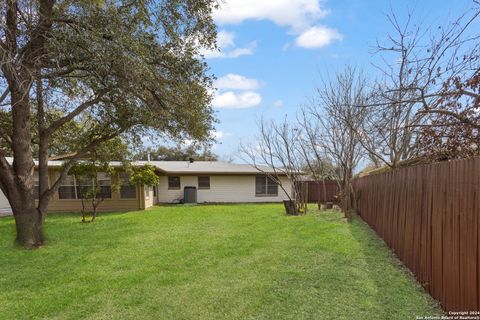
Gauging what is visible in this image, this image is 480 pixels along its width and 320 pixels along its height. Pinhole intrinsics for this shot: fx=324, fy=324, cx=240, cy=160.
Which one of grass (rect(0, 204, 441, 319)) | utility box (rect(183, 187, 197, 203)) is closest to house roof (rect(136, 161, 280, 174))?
utility box (rect(183, 187, 197, 203))

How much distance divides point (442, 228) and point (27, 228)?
27.3 feet

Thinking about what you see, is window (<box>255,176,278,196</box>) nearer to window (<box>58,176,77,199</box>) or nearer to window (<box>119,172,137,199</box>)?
window (<box>119,172,137,199</box>)

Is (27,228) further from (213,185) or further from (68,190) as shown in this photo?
(213,185)

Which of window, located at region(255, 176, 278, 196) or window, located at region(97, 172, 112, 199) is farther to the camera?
window, located at region(255, 176, 278, 196)

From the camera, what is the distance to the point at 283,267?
5.26m

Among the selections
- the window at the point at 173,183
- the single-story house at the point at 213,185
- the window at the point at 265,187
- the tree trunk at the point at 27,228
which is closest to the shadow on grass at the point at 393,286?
the tree trunk at the point at 27,228

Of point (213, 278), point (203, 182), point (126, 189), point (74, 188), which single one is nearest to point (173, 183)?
point (203, 182)

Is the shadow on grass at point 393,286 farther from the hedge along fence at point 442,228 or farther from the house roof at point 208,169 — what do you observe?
the house roof at point 208,169

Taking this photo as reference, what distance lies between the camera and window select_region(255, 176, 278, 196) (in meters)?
20.0

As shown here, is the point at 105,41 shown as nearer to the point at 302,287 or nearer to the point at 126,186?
the point at 302,287

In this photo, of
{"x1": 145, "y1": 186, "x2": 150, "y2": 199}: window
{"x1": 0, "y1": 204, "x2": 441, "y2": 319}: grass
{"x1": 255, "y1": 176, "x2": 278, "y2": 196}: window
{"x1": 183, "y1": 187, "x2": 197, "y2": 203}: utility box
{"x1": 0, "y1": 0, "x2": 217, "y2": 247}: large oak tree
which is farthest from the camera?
{"x1": 255, "y1": 176, "x2": 278, "y2": 196}: window

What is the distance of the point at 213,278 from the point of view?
15.9 ft

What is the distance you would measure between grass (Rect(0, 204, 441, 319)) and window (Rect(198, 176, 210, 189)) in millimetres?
10676

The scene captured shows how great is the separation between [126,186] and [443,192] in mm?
14473
